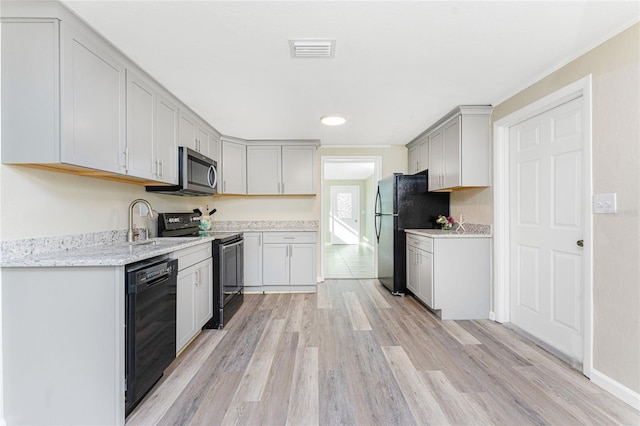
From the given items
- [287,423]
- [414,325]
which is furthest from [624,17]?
[287,423]

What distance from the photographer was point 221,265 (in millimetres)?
2877

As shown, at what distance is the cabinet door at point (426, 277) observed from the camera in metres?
3.08

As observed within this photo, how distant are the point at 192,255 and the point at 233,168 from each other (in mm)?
1987

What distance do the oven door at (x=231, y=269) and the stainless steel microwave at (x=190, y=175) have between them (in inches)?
27.7

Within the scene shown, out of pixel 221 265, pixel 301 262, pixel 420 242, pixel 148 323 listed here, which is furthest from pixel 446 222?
pixel 148 323

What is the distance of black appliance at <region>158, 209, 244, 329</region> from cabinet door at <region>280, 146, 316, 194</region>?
1178 millimetres

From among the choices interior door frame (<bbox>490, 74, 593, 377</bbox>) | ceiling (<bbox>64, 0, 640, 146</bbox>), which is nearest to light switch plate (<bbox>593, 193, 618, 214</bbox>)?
interior door frame (<bbox>490, 74, 593, 377</bbox>)

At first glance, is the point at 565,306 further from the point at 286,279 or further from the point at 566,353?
the point at 286,279

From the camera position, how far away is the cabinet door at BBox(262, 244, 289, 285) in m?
3.94

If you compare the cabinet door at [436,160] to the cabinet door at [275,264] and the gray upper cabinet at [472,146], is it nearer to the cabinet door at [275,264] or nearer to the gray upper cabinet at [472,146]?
the gray upper cabinet at [472,146]

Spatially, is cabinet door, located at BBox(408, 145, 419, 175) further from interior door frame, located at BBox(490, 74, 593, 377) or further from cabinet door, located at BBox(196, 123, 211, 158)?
cabinet door, located at BBox(196, 123, 211, 158)

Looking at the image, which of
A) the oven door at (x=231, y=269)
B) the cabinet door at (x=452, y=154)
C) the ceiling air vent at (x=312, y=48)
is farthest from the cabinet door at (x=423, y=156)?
the oven door at (x=231, y=269)

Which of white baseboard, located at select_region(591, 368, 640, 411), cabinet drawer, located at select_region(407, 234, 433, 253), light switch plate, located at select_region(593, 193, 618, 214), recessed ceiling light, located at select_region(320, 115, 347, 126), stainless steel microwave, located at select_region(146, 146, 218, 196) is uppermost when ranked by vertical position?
recessed ceiling light, located at select_region(320, 115, 347, 126)

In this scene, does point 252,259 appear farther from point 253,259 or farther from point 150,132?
point 150,132
